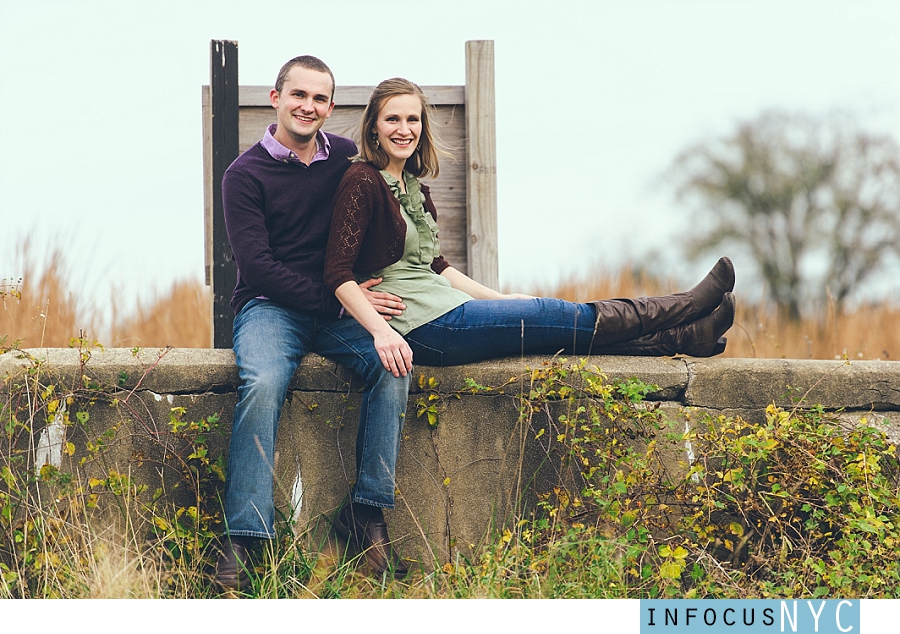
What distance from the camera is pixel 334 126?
4.88 metres

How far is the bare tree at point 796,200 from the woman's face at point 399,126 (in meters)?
13.0

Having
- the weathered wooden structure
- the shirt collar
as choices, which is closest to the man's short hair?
the shirt collar

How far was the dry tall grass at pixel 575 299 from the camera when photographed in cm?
545

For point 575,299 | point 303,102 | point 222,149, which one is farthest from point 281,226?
point 575,299

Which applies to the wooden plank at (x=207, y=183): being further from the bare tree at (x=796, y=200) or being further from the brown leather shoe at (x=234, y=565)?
the bare tree at (x=796, y=200)

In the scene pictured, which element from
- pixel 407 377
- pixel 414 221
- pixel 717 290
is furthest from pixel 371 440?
pixel 717 290

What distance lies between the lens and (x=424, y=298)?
362cm

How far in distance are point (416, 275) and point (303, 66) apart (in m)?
0.95

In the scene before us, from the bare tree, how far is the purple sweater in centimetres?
1311

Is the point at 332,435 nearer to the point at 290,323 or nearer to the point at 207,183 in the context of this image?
the point at 290,323

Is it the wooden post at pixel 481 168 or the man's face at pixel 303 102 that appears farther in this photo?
the wooden post at pixel 481 168

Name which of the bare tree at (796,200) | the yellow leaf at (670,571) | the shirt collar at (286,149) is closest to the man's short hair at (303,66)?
the shirt collar at (286,149)

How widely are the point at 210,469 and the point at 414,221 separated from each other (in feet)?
4.08

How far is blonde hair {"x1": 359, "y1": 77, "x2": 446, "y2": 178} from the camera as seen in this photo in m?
3.62
